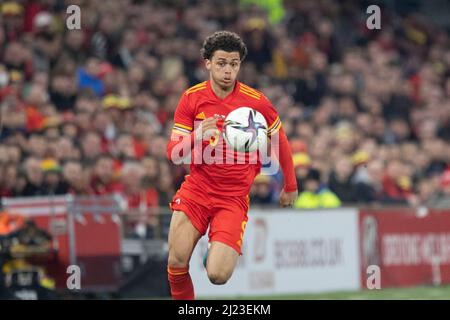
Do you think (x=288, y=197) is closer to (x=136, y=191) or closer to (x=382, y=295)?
(x=382, y=295)

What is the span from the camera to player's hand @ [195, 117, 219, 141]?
907 cm

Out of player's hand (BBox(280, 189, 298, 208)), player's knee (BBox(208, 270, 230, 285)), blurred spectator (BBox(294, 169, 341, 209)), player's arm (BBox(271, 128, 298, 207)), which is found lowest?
player's knee (BBox(208, 270, 230, 285))

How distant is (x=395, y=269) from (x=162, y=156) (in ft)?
11.9

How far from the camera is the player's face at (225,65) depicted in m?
9.28

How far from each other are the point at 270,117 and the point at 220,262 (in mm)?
1297

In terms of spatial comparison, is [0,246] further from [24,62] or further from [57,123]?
[24,62]

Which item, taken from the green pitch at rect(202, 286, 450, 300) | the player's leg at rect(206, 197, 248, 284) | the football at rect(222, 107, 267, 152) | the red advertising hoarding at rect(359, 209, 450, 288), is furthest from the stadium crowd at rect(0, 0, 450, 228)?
the football at rect(222, 107, 267, 152)

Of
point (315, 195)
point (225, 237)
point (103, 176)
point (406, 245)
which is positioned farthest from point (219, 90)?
point (406, 245)

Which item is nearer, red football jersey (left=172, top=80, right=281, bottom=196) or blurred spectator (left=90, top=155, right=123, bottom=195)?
red football jersey (left=172, top=80, right=281, bottom=196)

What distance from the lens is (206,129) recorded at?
907cm

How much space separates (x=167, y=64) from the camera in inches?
730

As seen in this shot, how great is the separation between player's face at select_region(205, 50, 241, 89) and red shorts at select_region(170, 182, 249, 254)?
948 mm

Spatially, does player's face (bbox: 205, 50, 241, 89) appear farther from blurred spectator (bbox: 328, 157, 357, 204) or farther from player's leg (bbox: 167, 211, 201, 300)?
blurred spectator (bbox: 328, 157, 357, 204)
